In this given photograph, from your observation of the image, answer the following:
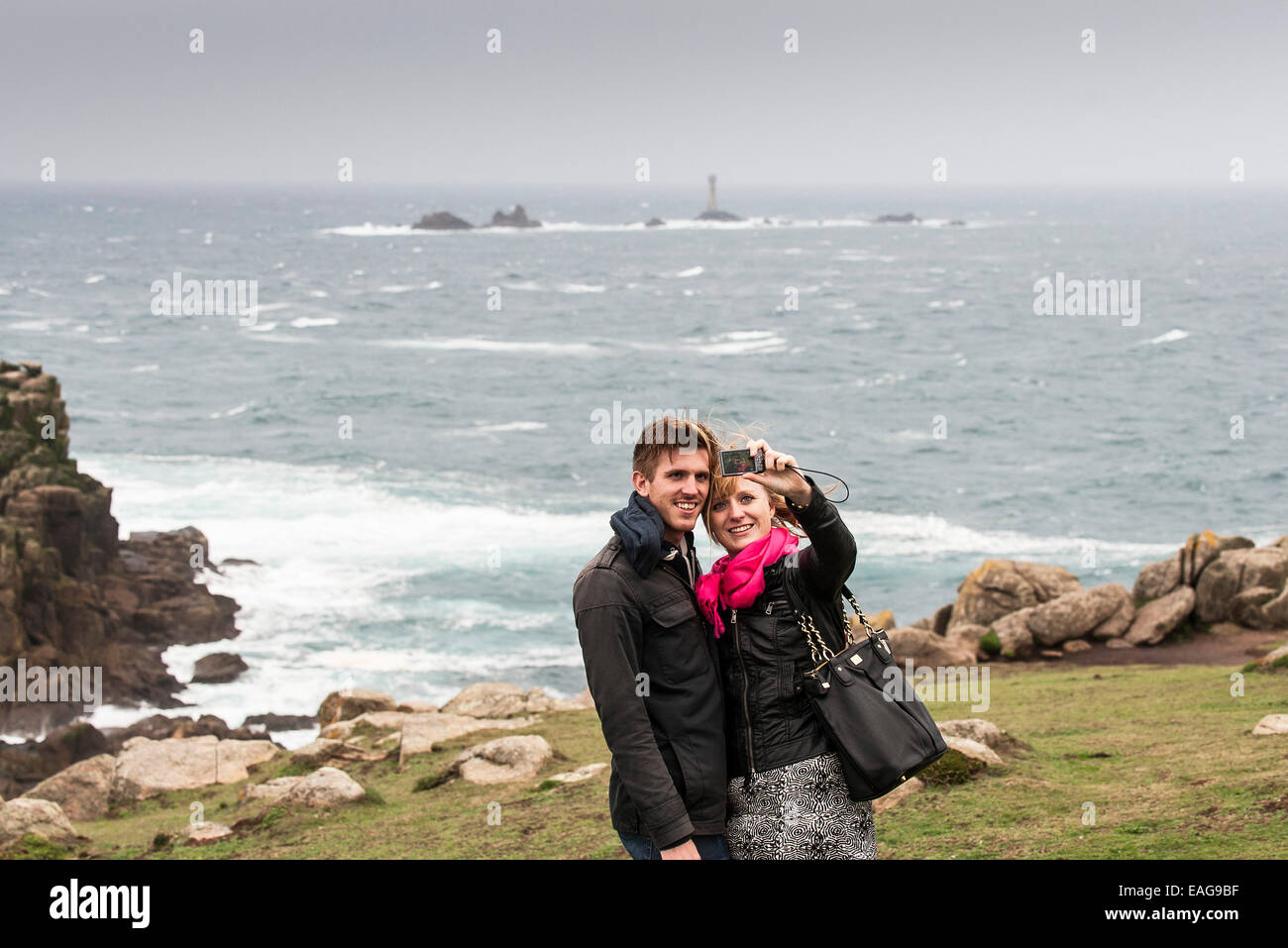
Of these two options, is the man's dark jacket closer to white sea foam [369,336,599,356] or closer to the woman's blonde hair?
the woman's blonde hair

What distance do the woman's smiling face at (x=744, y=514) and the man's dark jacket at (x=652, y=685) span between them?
314 mm

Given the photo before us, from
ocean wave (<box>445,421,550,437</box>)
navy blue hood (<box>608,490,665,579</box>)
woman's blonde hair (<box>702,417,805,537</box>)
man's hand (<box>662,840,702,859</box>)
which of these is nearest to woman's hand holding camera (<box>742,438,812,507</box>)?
woman's blonde hair (<box>702,417,805,537</box>)

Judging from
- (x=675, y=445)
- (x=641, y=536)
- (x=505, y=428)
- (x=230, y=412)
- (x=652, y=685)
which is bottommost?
(x=505, y=428)

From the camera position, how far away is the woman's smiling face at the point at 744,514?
5676mm

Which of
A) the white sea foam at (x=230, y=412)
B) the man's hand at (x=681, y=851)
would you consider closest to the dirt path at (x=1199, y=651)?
the man's hand at (x=681, y=851)

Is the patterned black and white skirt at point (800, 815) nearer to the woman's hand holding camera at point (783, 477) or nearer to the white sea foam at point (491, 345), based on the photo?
the woman's hand holding camera at point (783, 477)

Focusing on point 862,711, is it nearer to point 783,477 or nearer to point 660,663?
point 660,663

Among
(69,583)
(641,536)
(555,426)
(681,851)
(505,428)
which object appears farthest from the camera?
(505,428)

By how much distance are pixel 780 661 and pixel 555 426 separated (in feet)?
240

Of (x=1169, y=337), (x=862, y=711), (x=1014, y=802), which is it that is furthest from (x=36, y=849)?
(x=1169, y=337)

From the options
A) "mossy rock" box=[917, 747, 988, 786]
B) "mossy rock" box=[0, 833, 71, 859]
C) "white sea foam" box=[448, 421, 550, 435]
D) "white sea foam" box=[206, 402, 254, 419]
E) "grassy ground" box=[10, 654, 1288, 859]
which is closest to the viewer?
"grassy ground" box=[10, 654, 1288, 859]

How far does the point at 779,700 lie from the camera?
18.0 feet

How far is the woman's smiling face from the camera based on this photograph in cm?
568

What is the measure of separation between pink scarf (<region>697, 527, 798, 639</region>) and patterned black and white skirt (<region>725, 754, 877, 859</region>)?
2.24 ft
